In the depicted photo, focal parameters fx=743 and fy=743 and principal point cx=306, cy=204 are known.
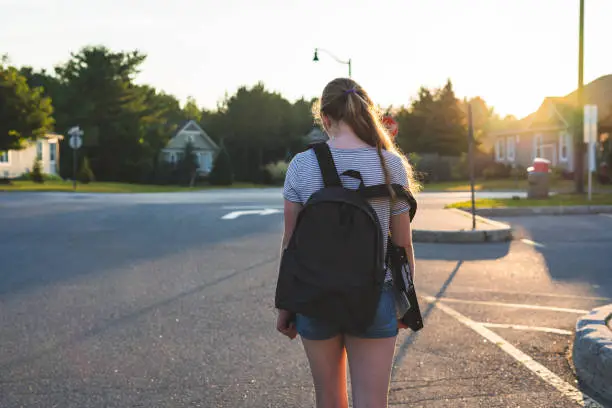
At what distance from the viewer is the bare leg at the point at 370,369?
2836mm

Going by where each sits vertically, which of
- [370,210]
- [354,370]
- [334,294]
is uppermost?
[370,210]

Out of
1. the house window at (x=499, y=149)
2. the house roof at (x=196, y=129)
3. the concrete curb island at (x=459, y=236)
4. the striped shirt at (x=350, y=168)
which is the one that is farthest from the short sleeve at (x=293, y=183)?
the house roof at (x=196, y=129)

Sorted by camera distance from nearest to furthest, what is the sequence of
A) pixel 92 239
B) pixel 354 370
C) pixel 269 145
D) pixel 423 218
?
pixel 354 370
pixel 92 239
pixel 423 218
pixel 269 145

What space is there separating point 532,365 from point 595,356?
1.74 feet

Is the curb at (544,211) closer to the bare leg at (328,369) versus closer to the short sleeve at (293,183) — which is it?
the bare leg at (328,369)

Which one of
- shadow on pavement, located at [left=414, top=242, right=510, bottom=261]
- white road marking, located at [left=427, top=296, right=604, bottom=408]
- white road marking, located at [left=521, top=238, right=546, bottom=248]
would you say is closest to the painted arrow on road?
shadow on pavement, located at [left=414, top=242, right=510, bottom=261]

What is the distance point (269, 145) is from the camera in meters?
71.1

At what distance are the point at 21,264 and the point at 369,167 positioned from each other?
9.24 metres

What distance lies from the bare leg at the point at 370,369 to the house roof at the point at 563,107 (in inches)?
1793

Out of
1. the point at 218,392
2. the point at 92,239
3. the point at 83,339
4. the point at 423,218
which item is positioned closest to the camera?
the point at 218,392

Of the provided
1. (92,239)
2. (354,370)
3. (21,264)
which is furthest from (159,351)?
(92,239)

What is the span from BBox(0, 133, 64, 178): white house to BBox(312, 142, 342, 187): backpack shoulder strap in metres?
49.9

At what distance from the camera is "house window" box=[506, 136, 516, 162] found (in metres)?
62.2

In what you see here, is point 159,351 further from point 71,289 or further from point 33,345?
point 71,289
